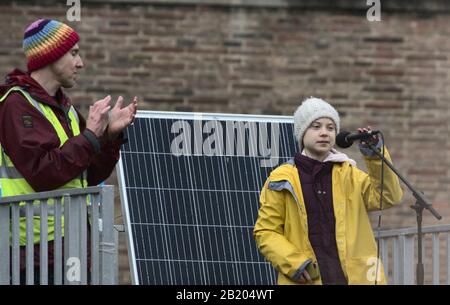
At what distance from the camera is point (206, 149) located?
948 centimetres

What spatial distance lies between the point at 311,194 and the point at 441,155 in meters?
6.09

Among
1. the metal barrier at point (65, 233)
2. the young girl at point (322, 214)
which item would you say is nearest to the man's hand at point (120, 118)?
the metal barrier at point (65, 233)

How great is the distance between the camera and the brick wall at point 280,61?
Result: 520 inches

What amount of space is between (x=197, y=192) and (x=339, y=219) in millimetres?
1866

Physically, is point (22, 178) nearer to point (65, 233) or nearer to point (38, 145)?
point (38, 145)

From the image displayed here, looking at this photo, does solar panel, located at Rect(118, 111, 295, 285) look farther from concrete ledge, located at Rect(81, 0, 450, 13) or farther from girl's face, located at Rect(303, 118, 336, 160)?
concrete ledge, located at Rect(81, 0, 450, 13)

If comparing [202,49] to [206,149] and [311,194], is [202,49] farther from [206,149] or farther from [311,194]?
[311,194]

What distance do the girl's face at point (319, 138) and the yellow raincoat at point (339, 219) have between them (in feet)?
0.36

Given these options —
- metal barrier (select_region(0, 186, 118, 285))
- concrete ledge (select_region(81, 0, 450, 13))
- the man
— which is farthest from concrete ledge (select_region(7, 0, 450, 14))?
metal barrier (select_region(0, 186, 118, 285))

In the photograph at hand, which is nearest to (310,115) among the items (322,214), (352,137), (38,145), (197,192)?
(352,137)

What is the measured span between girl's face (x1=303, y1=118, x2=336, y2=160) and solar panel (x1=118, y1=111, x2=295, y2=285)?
58.6 inches

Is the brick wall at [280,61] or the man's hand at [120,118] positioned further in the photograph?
the brick wall at [280,61]

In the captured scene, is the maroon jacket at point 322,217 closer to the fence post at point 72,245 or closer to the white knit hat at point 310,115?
the white knit hat at point 310,115
